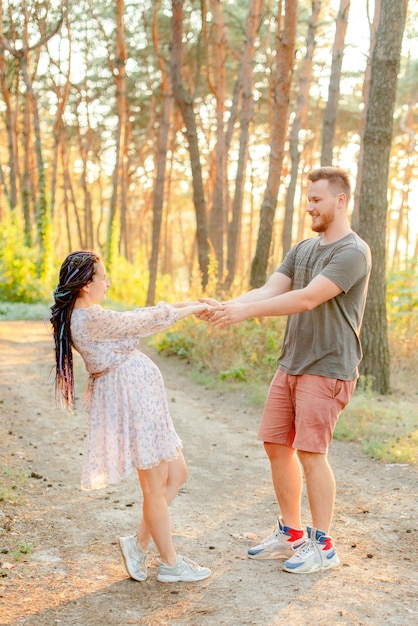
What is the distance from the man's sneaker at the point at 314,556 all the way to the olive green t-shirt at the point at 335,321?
883 millimetres

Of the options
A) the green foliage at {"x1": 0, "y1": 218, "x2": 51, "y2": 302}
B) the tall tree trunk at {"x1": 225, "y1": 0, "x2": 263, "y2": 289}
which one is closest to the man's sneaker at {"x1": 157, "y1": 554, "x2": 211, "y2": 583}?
the tall tree trunk at {"x1": 225, "y1": 0, "x2": 263, "y2": 289}

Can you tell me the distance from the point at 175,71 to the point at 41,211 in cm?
705

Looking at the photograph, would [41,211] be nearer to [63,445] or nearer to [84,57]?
[84,57]

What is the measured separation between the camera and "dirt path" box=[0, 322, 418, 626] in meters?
3.42

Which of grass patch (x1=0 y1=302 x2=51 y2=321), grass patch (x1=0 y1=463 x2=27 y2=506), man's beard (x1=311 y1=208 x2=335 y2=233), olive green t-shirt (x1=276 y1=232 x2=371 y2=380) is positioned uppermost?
man's beard (x1=311 y1=208 x2=335 y2=233)

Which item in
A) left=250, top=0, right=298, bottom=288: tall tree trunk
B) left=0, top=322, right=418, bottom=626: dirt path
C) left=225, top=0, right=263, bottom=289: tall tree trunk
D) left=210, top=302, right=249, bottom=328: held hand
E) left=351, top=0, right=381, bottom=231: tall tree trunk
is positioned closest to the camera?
left=0, top=322, right=418, bottom=626: dirt path

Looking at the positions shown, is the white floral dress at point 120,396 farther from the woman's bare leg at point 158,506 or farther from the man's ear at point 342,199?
the man's ear at point 342,199

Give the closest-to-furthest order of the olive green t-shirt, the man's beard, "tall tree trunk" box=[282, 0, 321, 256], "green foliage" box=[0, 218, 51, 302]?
the olive green t-shirt, the man's beard, "tall tree trunk" box=[282, 0, 321, 256], "green foliage" box=[0, 218, 51, 302]

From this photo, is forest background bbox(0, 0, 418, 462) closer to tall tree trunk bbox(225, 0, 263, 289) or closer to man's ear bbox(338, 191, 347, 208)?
tall tree trunk bbox(225, 0, 263, 289)

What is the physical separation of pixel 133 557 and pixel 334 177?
2.23 m

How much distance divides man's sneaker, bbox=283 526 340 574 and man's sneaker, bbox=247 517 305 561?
0.58ft

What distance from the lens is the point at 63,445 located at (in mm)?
6605

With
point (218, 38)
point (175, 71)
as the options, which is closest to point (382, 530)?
point (175, 71)

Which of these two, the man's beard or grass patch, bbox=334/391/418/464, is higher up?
the man's beard
